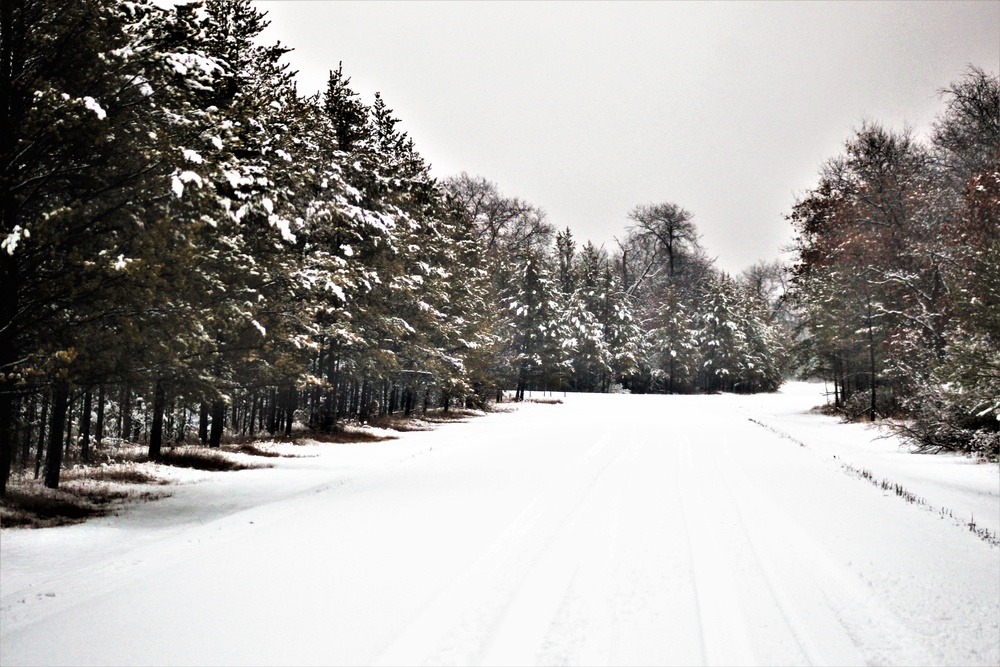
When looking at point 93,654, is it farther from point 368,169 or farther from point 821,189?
point 821,189

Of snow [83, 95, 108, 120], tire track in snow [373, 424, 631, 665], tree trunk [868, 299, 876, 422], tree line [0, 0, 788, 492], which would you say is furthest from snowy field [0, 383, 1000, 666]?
tree trunk [868, 299, 876, 422]

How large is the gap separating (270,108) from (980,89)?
62.3 ft

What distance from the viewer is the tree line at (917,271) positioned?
13.2 metres

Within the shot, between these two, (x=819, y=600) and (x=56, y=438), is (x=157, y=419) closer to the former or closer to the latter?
(x=56, y=438)

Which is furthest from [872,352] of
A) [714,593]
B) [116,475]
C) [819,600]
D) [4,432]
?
[4,432]

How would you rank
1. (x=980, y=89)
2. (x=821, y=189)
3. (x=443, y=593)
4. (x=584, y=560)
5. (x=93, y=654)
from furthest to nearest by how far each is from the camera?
(x=821, y=189) → (x=980, y=89) → (x=584, y=560) → (x=443, y=593) → (x=93, y=654)

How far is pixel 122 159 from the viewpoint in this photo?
847cm

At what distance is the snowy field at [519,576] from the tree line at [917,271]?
459 cm

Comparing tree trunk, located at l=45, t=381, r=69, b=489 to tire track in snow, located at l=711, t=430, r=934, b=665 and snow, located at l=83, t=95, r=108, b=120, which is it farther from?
tire track in snow, located at l=711, t=430, r=934, b=665

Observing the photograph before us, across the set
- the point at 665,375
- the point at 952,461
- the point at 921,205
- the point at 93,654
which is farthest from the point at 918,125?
the point at 665,375

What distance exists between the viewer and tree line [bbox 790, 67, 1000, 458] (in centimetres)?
1320

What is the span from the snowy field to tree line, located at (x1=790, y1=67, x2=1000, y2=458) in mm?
4586

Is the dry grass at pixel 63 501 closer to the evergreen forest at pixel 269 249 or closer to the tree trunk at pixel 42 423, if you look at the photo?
the evergreen forest at pixel 269 249

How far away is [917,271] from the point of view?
22.6m
